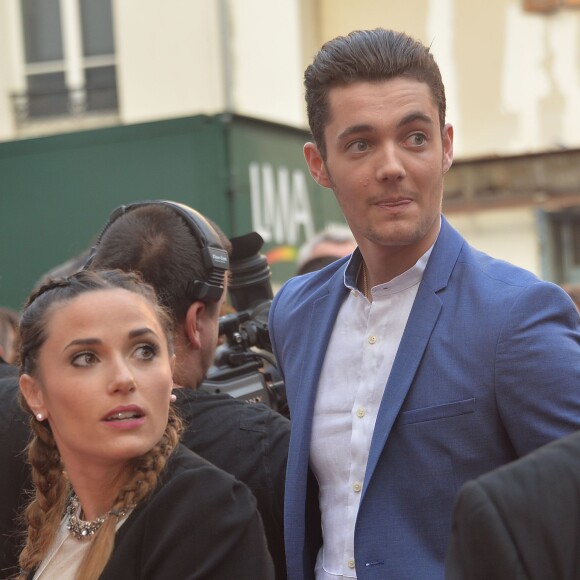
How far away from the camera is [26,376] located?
2520mm

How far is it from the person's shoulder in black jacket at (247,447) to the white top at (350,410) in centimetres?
22

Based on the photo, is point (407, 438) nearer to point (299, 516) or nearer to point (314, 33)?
point (299, 516)

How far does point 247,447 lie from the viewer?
2.71 m

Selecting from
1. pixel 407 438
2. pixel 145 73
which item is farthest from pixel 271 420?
pixel 145 73

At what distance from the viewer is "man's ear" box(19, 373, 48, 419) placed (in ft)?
8.20

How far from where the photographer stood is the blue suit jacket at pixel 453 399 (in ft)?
7.11

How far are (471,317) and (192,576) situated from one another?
685 millimetres

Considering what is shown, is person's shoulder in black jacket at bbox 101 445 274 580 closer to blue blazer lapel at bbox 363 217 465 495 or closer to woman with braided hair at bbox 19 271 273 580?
woman with braided hair at bbox 19 271 273 580

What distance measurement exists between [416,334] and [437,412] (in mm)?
165

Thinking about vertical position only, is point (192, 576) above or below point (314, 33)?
below

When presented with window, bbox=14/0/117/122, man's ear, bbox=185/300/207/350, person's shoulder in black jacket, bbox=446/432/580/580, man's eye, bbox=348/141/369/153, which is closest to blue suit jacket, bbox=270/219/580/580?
man's eye, bbox=348/141/369/153

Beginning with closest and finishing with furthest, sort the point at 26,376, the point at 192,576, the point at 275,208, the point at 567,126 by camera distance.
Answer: the point at 192,576
the point at 26,376
the point at 275,208
the point at 567,126

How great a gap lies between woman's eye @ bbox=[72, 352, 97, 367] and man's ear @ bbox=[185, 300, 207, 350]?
1.39 feet

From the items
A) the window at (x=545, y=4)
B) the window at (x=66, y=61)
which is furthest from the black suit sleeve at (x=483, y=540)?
the window at (x=545, y=4)
